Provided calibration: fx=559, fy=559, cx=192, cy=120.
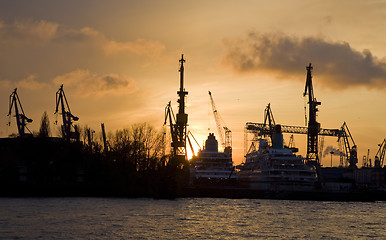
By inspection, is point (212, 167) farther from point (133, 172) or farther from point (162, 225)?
point (162, 225)

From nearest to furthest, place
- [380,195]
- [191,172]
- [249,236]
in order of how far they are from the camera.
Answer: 1. [249,236]
2. [380,195]
3. [191,172]

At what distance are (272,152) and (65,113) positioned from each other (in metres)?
63.5

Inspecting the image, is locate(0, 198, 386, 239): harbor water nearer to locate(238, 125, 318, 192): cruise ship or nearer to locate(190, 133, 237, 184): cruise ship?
locate(238, 125, 318, 192): cruise ship

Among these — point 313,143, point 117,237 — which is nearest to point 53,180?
point 117,237

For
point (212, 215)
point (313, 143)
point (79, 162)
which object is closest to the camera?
point (212, 215)

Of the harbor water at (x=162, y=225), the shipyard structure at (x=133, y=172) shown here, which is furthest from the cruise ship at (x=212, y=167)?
the harbor water at (x=162, y=225)

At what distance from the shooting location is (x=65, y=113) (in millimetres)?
169875

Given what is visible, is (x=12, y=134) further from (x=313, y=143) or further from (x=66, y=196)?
(x=313, y=143)

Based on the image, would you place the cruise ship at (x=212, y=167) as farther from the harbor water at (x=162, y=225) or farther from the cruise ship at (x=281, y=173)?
the harbor water at (x=162, y=225)

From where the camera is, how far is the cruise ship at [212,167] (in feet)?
535

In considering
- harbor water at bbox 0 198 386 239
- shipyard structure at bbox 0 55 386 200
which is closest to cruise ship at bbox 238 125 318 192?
shipyard structure at bbox 0 55 386 200

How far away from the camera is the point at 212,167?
16975cm

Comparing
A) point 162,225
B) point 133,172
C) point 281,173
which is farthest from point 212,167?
point 162,225

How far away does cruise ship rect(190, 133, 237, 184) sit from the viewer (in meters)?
163
